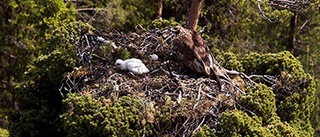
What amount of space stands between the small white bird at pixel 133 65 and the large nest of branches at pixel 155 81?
4 centimetres

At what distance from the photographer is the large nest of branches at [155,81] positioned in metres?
4.75

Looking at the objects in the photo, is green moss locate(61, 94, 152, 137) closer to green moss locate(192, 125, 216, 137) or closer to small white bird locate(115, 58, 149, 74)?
green moss locate(192, 125, 216, 137)

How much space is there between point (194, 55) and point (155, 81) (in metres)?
0.44

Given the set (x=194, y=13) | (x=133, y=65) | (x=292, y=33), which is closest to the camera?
(x=133, y=65)

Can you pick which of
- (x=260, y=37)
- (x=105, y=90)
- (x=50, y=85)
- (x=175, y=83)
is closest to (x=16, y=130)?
(x=50, y=85)

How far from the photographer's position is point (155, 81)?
5.05 metres

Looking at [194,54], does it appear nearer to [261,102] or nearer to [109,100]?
[261,102]

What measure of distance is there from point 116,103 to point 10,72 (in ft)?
17.8

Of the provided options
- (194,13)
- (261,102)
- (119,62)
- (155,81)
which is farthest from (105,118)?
(194,13)

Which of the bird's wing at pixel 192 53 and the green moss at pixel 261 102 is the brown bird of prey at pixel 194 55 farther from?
the green moss at pixel 261 102

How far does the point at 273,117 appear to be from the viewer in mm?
5043

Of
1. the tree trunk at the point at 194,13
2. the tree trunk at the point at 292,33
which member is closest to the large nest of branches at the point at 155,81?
the tree trunk at the point at 194,13

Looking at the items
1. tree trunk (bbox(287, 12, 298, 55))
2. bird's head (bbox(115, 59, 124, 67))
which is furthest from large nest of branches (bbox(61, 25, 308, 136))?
tree trunk (bbox(287, 12, 298, 55))

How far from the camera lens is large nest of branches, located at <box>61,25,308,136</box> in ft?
15.6
